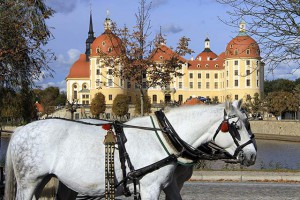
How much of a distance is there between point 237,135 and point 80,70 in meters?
121

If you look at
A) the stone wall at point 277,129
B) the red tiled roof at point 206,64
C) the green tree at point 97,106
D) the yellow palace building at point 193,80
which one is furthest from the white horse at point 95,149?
the red tiled roof at point 206,64

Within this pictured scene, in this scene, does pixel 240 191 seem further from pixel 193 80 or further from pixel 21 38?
pixel 193 80

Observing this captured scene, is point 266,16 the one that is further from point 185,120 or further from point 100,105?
point 100,105

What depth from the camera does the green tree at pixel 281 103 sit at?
81200 mm

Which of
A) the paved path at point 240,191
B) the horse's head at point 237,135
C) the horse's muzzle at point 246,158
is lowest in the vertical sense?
the paved path at point 240,191

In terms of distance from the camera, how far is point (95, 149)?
17.9 ft

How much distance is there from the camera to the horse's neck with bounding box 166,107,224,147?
220 inches

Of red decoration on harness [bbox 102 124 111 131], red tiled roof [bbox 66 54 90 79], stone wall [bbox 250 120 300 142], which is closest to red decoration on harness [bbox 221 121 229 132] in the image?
red decoration on harness [bbox 102 124 111 131]

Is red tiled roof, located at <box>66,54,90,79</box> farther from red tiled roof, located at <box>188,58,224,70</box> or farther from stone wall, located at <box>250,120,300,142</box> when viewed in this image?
stone wall, located at <box>250,120,300,142</box>

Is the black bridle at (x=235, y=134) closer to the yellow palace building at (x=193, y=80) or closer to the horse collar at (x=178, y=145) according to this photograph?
the horse collar at (x=178, y=145)

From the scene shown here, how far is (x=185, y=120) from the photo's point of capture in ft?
18.6

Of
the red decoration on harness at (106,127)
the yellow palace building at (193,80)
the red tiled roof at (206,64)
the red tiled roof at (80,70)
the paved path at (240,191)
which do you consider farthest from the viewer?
the red tiled roof at (80,70)

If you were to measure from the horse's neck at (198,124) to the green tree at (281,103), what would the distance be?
248ft

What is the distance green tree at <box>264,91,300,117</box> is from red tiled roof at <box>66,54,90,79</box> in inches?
2042
